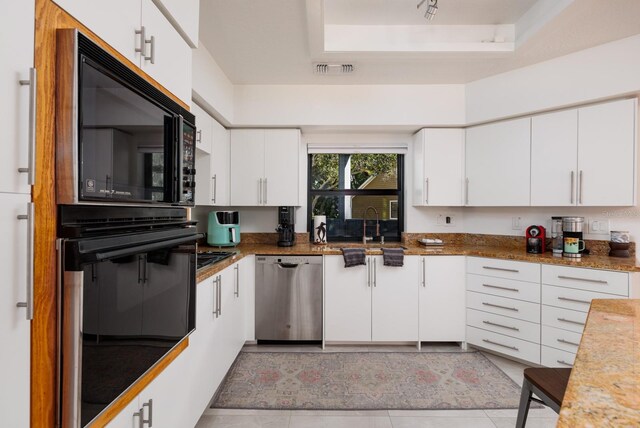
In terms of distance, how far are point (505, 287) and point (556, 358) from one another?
1.93 feet

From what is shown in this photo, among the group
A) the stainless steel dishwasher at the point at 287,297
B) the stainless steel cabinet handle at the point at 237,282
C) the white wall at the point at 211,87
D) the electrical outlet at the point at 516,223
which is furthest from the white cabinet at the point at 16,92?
the electrical outlet at the point at 516,223

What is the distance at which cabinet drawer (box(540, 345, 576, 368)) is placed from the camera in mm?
2283

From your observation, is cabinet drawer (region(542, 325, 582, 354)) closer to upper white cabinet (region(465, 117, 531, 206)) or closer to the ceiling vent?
upper white cabinet (region(465, 117, 531, 206))

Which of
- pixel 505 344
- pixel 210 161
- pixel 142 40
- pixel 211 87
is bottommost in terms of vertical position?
pixel 505 344

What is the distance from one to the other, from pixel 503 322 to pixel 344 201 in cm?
190

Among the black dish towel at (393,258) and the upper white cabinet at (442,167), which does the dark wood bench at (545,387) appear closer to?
the black dish towel at (393,258)

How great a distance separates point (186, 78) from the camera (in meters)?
1.36

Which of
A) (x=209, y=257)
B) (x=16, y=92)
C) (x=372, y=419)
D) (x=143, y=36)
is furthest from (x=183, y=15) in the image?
(x=372, y=419)

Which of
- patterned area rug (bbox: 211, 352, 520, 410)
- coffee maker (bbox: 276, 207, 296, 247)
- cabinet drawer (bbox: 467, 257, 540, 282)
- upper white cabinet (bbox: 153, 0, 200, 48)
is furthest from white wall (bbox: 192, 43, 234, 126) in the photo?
cabinet drawer (bbox: 467, 257, 540, 282)

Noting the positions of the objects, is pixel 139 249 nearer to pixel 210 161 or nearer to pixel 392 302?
pixel 210 161

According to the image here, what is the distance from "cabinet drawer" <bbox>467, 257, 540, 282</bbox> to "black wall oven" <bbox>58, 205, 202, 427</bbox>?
8.17 feet

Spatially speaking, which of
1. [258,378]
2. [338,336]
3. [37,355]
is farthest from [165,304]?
[338,336]

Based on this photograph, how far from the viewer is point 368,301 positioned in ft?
9.30

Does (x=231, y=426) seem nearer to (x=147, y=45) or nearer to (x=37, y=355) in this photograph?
(x=37, y=355)
